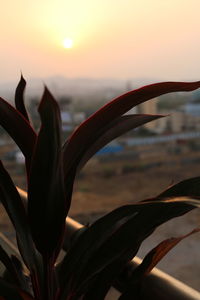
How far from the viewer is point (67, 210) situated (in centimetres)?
40

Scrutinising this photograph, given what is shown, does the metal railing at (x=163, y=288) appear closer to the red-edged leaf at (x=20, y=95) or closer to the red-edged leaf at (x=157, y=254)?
the red-edged leaf at (x=157, y=254)

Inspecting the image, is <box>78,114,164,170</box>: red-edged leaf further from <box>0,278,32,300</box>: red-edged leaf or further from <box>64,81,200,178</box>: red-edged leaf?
<box>0,278,32,300</box>: red-edged leaf

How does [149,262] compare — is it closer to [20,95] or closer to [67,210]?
[67,210]

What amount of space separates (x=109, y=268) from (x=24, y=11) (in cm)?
205

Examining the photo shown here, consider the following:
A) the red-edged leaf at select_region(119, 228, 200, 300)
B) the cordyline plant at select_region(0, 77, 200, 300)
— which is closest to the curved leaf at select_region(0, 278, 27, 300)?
the cordyline plant at select_region(0, 77, 200, 300)

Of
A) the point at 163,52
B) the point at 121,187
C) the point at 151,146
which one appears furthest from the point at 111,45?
the point at 121,187

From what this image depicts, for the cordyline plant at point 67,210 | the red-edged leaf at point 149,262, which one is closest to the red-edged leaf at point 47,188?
the cordyline plant at point 67,210

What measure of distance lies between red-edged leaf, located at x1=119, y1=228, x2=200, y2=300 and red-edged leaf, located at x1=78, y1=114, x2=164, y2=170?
127 mm

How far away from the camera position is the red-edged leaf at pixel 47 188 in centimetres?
35

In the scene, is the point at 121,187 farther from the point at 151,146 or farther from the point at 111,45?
the point at 111,45

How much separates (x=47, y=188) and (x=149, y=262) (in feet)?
0.49

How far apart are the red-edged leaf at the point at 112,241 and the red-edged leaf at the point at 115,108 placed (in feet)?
0.28

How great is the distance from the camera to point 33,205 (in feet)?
1.23

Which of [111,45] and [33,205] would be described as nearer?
[33,205]
